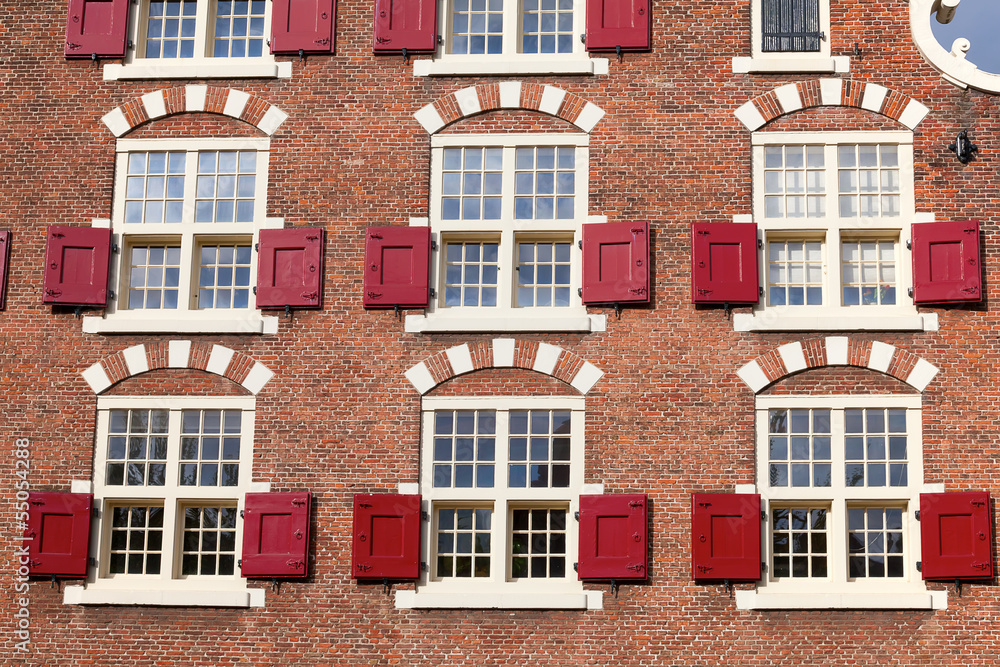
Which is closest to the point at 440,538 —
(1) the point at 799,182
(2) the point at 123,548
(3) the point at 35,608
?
(2) the point at 123,548

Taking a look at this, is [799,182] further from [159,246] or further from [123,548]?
[123,548]

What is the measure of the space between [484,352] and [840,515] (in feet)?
16.3

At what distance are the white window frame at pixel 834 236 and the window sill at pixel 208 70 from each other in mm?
6696

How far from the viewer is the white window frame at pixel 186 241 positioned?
15.5 m

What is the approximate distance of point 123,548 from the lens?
15266 millimetres

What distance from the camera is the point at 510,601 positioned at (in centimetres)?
1460

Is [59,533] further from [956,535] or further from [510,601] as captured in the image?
[956,535]

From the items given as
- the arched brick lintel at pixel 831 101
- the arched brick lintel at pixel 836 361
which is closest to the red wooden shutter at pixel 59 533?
the arched brick lintel at pixel 836 361

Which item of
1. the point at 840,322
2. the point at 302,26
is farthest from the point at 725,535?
the point at 302,26

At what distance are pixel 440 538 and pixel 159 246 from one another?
560cm

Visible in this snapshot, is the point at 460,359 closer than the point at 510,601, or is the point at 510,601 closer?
the point at 510,601

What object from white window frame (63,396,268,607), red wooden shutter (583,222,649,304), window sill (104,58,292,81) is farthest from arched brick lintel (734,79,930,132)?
white window frame (63,396,268,607)

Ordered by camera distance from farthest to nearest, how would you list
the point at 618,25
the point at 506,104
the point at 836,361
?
the point at 618,25
the point at 506,104
the point at 836,361

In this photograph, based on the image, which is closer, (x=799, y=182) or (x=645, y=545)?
(x=645, y=545)
